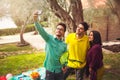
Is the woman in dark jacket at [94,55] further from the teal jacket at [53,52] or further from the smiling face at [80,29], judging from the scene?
the teal jacket at [53,52]

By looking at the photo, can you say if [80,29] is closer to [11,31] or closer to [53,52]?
[53,52]

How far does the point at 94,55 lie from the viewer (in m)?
5.74

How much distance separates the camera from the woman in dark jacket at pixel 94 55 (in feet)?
18.9

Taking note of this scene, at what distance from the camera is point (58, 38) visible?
533 cm

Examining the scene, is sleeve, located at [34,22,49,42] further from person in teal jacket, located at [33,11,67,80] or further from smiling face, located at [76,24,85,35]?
smiling face, located at [76,24,85,35]

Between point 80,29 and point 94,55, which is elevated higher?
point 80,29

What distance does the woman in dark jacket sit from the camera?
18.9 ft

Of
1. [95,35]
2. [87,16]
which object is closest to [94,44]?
[95,35]

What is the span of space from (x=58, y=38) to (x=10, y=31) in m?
31.2

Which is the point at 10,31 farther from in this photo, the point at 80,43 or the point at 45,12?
the point at 80,43

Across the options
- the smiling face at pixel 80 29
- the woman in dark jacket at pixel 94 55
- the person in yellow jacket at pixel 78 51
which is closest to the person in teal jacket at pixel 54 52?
the person in yellow jacket at pixel 78 51

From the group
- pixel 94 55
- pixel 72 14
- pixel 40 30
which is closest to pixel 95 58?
pixel 94 55

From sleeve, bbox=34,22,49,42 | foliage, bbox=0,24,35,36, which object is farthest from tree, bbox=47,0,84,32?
foliage, bbox=0,24,35,36

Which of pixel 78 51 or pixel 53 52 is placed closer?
pixel 53 52
